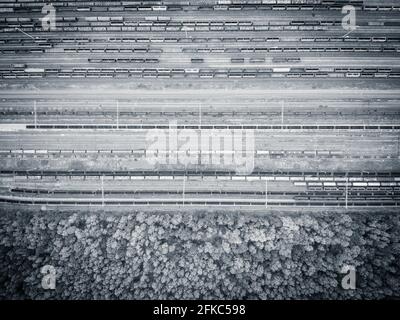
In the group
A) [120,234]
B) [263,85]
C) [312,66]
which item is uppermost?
[312,66]

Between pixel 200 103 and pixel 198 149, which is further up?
pixel 200 103

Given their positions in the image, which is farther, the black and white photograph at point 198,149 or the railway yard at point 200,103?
the railway yard at point 200,103

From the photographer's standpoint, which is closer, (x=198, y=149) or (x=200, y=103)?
(x=200, y=103)

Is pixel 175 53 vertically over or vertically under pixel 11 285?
over
